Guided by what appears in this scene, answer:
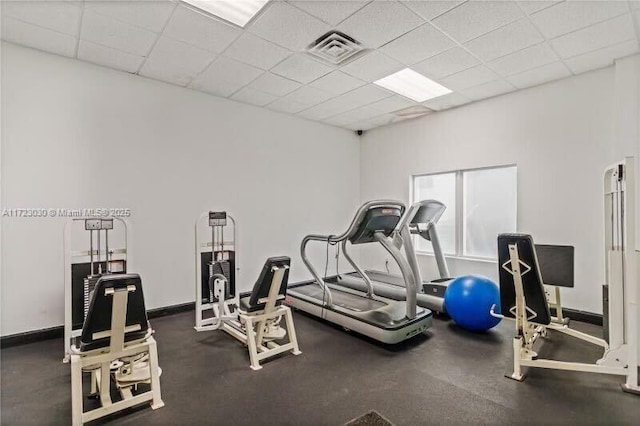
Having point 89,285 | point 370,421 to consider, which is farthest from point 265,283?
point 89,285

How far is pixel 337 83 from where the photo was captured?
4164 mm

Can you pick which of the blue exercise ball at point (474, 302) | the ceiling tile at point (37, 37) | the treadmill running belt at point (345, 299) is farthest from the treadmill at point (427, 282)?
the ceiling tile at point (37, 37)

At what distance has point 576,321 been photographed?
3.80m

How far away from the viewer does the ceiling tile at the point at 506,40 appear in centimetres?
289

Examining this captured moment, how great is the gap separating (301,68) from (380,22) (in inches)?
46.2

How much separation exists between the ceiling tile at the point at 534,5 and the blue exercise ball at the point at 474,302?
2.61 meters

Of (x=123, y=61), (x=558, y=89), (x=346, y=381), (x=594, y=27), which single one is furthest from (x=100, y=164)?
(x=558, y=89)

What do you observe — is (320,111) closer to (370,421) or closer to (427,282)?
(427,282)

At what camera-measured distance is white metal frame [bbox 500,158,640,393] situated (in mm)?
2375

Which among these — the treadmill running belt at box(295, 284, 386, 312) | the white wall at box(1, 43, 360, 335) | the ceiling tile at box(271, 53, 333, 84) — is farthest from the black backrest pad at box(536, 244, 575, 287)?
the white wall at box(1, 43, 360, 335)

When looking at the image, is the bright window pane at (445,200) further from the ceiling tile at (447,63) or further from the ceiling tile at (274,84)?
the ceiling tile at (274,84)

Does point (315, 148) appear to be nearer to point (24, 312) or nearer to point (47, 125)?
point (47, 125)

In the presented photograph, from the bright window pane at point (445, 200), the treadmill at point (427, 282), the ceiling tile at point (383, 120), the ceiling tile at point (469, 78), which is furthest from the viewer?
the ceiling tile at point (383, 120)

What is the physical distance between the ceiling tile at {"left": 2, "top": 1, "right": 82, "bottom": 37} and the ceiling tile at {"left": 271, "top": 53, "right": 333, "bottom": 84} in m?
1.87
